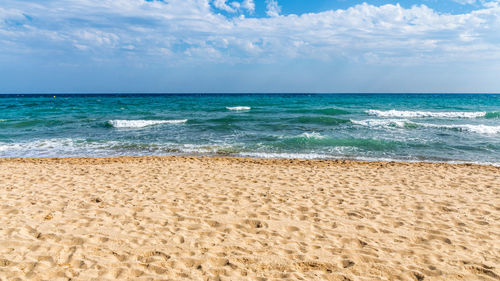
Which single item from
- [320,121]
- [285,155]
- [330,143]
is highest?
[320,121]

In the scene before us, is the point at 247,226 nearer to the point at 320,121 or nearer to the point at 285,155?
the point at 285,155

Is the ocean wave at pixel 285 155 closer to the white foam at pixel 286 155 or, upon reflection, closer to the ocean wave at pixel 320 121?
the white foam at pixel 286 155

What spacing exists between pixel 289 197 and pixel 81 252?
3903 millimetres

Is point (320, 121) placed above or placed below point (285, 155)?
above

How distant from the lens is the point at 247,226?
492 centimetres

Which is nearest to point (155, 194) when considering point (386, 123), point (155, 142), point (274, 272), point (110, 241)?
point (110, 241)

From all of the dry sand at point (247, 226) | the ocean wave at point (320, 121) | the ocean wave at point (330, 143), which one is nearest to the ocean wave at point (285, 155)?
the ocean wave at point (330, 143)

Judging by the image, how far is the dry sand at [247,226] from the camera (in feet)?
12.2

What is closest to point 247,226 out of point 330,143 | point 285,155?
point 285,155

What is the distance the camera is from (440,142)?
1493 centimetres

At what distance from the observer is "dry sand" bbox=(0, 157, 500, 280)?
12.2 ft

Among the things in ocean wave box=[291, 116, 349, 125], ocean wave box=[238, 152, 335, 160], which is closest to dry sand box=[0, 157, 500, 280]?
ocean wave box=[238, 152, 335, 160]

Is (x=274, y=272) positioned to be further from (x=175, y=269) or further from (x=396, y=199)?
(x=396, y=199)

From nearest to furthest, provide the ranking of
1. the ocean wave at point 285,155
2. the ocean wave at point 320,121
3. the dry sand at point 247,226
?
1. the dry sand at point 247,226
2. the ocean wave at point 285,155
3. the ocean wave at point 320,121
